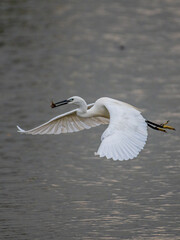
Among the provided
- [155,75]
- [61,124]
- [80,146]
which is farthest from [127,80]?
[61,124]

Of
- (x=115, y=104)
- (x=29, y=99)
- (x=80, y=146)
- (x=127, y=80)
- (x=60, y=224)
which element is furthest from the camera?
(x=127, y=80)

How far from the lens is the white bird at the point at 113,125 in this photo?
7.11 metres

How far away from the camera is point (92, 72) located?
15.2 meters

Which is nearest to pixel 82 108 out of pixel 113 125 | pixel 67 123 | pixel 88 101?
pixel 67 123

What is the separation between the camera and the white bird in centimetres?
711

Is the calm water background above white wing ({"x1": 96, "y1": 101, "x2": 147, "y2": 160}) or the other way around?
the other way around

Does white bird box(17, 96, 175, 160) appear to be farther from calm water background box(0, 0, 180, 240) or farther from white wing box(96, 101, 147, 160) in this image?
calm water background box(0, 0, 180, 240)

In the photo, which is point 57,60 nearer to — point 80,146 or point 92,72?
point 92,72

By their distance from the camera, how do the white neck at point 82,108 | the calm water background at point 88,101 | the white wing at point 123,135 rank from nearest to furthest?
1. the white wing at point 123,135
2. the calm water background at point 88,101
3. the white neck at point 82,108

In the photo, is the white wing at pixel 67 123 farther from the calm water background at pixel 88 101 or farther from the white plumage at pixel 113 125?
the calm water background at pixel 88 101

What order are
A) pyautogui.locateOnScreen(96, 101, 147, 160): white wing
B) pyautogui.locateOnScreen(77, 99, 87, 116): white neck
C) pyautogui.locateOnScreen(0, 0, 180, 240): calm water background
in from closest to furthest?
pyautogui.locateOnScreen(96, 101, 147, 160): white wing, pyautogui.locateOnScreen(0, 0, 180, 240): calm water background, pyautogui.locateOnScreen(77, 99, 87, 116): white neck

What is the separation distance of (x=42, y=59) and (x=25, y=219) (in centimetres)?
896

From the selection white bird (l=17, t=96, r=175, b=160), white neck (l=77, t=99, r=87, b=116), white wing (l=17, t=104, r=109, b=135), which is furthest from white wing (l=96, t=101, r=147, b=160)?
white wing (l=17, t=104, r=109, b=135)

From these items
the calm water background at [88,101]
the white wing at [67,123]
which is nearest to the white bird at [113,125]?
the white wing at [67,123]
